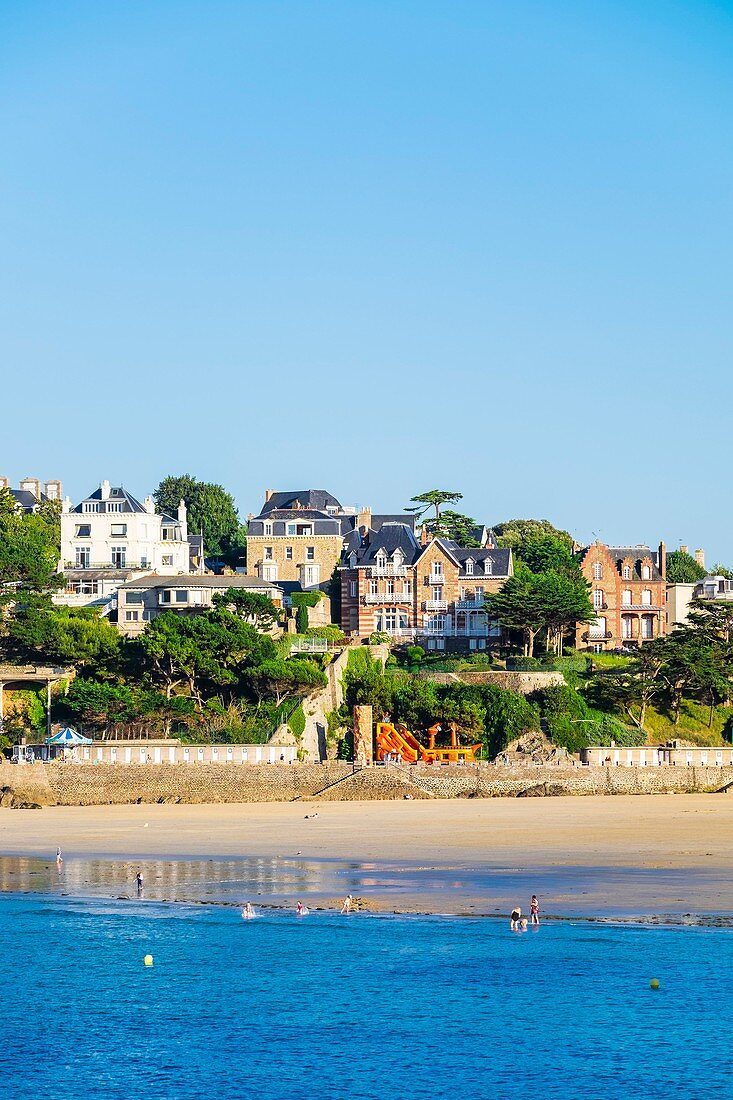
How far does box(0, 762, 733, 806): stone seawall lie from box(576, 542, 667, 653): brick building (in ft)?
74.7

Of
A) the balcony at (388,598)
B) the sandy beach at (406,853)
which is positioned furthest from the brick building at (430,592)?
the sandy beach at (406,853)

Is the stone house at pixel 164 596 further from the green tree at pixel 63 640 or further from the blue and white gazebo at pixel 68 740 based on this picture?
the blue and white gazebo at pixel 68 740

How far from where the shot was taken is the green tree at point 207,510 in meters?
113

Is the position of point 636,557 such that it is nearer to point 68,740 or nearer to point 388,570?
point 388,570

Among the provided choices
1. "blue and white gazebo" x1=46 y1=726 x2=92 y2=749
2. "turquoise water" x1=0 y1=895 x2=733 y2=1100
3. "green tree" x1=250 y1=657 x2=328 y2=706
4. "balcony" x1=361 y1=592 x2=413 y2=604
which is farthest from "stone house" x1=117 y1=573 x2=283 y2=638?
"turquoise water" x1=0 y1=895 x2=733 y2=1100

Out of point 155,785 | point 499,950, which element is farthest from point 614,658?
point 499,950

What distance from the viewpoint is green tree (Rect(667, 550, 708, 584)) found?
111250 mm

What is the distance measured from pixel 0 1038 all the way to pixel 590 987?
473 inches

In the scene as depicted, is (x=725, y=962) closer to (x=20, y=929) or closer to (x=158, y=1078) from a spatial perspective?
(x=158, y=1078)

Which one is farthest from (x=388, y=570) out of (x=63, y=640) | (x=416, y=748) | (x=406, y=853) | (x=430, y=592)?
(x=406, y=853)

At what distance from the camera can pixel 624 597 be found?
8906cm

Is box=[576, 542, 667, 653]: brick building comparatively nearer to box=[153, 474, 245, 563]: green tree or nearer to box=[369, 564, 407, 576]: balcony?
box=[369, 564, 407, 576]: balcony

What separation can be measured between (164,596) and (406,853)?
1510 inches

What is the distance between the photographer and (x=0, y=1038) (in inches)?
1170
